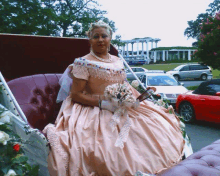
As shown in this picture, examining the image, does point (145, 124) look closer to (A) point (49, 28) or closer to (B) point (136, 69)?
(A) point (49, 28)

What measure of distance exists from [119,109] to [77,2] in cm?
1827

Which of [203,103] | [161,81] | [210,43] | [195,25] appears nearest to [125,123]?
[203,103]

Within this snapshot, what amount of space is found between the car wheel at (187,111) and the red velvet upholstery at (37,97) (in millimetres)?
4905

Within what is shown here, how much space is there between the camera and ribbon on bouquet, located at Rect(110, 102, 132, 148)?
2466 mm

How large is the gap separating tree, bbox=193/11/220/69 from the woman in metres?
10.9

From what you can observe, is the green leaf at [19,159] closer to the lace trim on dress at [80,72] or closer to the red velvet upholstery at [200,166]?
the red velvet upholstery at [200,166]

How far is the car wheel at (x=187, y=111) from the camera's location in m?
7.69

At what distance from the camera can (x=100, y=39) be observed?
10.2ft

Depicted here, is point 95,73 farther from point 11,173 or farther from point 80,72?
point 11,173

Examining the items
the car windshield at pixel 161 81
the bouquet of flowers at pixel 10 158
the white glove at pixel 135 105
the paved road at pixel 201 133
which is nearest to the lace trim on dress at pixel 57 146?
the bouquet of flowers at pixel 10 158

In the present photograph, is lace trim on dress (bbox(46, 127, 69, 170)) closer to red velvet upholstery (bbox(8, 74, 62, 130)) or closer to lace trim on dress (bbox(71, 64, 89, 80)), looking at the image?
lace trim on dress (bbox(71, 64, 89, 80))

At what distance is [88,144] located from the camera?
2.46 metres

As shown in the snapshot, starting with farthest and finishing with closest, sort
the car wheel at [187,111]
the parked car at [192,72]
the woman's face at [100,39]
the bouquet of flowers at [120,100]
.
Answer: the parked car at [192,72] → the car wheel at [187,111] → the woman's face at [100,39] → the bouquet of flowers at [120,100]

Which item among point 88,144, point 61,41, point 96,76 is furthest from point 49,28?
point 88,144
